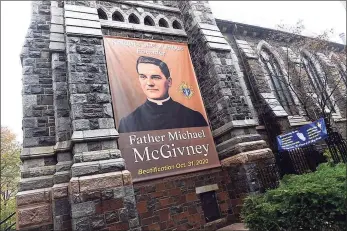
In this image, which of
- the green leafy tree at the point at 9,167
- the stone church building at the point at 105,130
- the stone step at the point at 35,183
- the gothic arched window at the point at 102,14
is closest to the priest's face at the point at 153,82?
the stone church building at the point at 105,130

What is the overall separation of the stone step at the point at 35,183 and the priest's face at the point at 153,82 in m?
3.83

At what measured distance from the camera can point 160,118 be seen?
7910mm

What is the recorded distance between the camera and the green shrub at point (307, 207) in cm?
402

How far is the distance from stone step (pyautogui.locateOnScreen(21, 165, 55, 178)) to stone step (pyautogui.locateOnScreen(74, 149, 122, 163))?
135 cm

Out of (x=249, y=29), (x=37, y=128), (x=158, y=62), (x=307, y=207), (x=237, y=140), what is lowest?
(x=307, y=207)

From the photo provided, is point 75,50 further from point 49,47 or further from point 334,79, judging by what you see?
point 334,79

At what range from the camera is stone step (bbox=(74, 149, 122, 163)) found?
5668 mm

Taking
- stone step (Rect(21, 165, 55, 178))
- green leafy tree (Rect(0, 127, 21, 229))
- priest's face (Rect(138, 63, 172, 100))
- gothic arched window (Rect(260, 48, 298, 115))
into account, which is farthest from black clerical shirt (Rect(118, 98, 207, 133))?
green leafy tree (Rect(0, 127, 21, 229))

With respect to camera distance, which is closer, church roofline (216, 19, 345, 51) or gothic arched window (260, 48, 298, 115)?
church roofline (216, 19, 345, 51)

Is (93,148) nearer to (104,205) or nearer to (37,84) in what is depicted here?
(104,205)

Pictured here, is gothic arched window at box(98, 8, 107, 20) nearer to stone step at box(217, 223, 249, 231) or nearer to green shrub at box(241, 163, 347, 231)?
green shrub at box(241, 163, 347, 231)

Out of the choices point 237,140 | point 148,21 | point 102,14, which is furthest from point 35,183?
point 148,21

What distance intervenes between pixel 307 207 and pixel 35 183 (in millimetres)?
6254

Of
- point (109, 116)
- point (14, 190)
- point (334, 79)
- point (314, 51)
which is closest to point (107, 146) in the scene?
point (109, 116)
